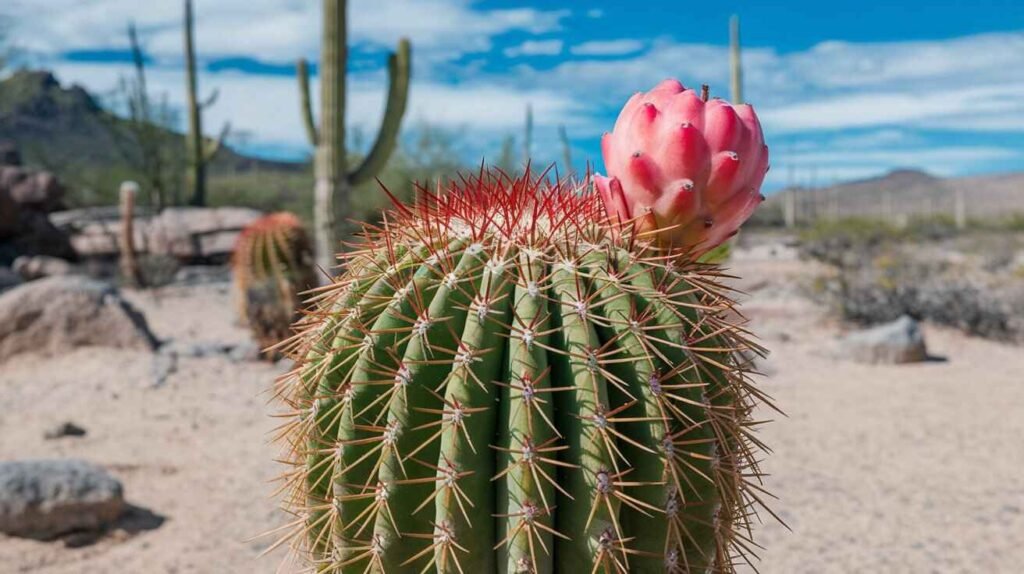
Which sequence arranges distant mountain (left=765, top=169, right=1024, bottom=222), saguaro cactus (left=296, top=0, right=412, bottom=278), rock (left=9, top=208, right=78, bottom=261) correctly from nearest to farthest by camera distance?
saguaro cactus (left=296, top=0, right=412, bottom=278)
rock (left=9, top=208, right=78, bottom=261)
distant mountain (left=765, top=169, right=1024, bottom=222)

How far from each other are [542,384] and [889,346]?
7.40 m

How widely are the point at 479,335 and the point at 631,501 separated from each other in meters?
0.41

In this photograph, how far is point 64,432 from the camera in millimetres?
5703

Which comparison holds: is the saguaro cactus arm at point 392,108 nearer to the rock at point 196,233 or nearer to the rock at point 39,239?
the rock at point 196,233

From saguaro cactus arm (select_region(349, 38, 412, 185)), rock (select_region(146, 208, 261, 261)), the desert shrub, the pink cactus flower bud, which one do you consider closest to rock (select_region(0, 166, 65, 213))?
rock (select_region(146, 208, 261, 261))

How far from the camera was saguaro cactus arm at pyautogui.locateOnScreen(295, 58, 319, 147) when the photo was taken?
28.0 ft

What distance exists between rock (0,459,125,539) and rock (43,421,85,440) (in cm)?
152

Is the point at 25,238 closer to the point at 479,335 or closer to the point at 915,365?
the point at 915,365

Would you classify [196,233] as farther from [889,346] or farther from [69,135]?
[69,135]

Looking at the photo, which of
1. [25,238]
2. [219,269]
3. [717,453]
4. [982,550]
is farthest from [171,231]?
[717,453]

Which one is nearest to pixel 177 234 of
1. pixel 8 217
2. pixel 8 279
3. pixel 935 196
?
pixel 8 217

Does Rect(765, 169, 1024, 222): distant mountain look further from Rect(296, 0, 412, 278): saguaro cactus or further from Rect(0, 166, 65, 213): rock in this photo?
Rect(296, 0, 412, 278): saguaro cactus

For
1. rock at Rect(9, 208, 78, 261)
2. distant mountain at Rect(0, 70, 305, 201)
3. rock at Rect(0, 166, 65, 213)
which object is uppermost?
distant mountain at Rect(0, 70, 305, 201)

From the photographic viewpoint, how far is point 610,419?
1593 millimetres
